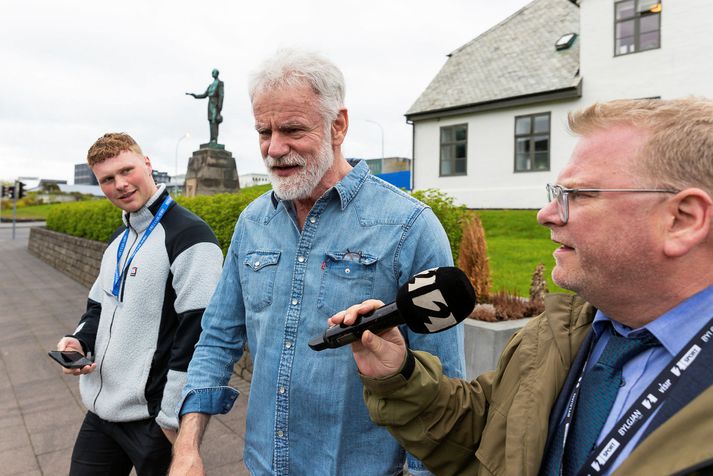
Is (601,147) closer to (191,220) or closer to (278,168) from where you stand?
(278,168)

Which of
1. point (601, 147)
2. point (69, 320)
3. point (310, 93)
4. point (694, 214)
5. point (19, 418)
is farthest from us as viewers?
point (69, 320)

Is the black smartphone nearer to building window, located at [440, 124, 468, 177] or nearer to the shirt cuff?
the shirt cuff

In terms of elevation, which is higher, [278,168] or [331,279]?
[278,168]

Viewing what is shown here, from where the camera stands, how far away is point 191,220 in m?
3.06

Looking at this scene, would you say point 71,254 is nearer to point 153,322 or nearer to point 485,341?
point 485,341

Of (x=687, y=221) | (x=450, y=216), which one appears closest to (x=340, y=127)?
(x=687, y=221)

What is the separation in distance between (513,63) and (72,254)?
16566 millimetres

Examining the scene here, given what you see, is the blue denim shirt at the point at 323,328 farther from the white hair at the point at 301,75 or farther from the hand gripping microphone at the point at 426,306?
the hand gripping microphone at the point at 426,306

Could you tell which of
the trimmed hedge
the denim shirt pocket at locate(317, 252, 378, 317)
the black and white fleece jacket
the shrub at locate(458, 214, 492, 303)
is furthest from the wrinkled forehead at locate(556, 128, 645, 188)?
the trimmed hedge

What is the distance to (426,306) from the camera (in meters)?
1.47

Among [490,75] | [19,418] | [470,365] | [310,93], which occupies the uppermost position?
[490,75]

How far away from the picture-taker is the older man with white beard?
1.98 metres

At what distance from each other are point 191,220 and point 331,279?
1.32 meters

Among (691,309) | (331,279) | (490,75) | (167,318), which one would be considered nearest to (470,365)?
(167,318)
